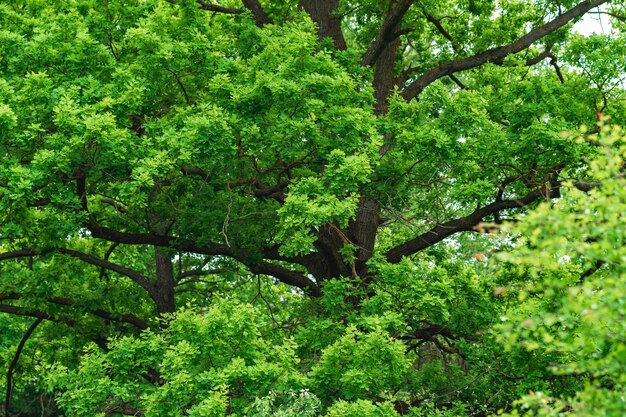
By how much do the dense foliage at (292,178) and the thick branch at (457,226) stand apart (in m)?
0.05

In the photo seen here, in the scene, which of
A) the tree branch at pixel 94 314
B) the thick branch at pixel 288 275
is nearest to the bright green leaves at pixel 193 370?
the thick branch at pixel 288 275

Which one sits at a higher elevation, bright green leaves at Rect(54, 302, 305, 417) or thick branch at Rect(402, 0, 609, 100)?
thick branch at Rect(402, 0, 609, 100)

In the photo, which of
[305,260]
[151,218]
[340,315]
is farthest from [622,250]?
[151,218]

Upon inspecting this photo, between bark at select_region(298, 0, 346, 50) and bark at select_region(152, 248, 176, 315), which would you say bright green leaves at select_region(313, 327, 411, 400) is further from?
bark at select_region(152, 248, 176, 315)

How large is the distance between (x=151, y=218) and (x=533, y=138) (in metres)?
7.88

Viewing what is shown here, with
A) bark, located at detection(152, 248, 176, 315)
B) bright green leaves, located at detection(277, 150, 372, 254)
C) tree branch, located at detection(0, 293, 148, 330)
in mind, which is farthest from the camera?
bark, located at detection(152, 248, 176, 315)

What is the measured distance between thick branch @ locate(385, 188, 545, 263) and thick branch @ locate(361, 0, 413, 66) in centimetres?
382

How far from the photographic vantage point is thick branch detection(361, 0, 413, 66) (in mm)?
19219

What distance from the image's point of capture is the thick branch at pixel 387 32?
19.2m

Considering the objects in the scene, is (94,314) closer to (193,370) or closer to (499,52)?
(193,370)

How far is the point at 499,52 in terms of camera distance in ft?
66.9

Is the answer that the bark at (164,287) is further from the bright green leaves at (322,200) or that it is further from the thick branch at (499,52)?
the bright green leaves at (322,200)

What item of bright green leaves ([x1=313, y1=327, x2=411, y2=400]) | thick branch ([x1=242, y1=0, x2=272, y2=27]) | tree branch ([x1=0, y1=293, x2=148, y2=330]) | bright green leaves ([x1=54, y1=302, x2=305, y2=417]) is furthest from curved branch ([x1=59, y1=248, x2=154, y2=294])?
bright green leaves ([x1=313, y1=327, x2=411, y2=400])

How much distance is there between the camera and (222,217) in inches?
689
